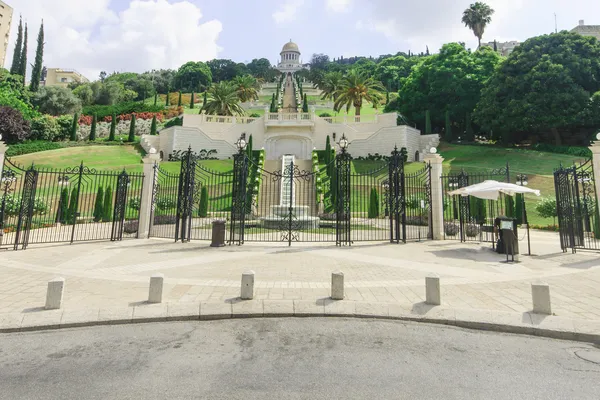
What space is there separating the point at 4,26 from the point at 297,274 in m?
115

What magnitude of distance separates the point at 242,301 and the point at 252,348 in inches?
62.9

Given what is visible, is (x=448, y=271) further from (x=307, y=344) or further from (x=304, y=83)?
(x=304, y=83)

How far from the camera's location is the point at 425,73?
46.2 meters

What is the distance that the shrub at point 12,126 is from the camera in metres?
39.0

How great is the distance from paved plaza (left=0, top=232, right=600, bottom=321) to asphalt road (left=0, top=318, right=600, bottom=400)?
1.03 metres

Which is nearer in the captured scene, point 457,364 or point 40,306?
point 457,364

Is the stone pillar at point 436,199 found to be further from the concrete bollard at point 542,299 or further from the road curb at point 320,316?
the road curb at point 320,316

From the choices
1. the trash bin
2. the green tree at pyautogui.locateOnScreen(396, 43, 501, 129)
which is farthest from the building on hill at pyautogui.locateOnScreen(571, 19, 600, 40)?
the trash bin

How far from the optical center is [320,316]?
17.2ft

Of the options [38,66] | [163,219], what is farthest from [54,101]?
[163,219]

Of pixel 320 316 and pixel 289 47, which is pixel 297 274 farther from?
pixel 289 47

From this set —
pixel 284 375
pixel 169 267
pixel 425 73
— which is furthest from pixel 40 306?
pixel 425 73

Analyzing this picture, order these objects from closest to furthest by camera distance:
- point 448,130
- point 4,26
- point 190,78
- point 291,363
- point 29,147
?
1. point 291,363
2. point 29,147
3. point 448,130
4. point 4,26
5. point 190,78

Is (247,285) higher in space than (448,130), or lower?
lower
